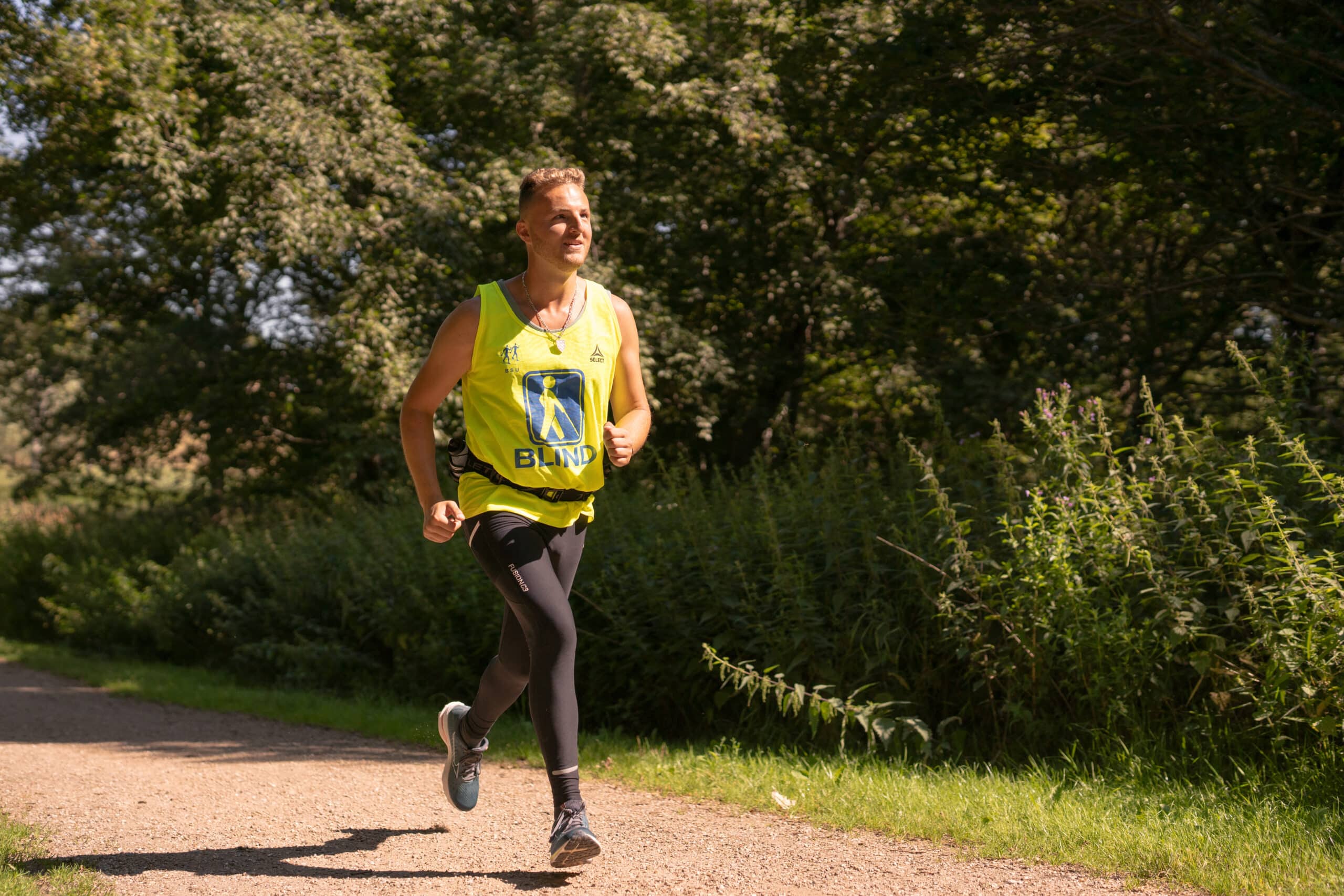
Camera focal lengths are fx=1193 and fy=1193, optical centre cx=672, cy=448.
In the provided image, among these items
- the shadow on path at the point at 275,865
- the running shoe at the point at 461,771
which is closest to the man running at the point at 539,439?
the shadow on path at the point at 275,865

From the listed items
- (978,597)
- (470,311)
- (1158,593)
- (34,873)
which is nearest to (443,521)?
(470,311)

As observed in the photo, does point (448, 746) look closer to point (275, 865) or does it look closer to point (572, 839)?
point (275, 865)

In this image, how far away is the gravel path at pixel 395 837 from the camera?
3.98m

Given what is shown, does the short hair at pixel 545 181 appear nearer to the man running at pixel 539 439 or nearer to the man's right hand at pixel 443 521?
the man running at pixel 539 439

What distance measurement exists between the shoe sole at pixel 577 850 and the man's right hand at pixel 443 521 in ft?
3.42

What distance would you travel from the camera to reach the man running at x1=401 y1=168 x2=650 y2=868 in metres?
3.92

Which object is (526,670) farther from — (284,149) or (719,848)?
(284,149)

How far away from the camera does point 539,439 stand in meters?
3.95

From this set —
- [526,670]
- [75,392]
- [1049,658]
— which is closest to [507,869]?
[526,670]

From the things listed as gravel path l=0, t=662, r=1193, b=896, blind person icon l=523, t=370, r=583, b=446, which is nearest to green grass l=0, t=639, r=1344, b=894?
gravel path l=0, t=662, r=1193, b=896

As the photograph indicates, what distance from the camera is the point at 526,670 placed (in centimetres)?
422

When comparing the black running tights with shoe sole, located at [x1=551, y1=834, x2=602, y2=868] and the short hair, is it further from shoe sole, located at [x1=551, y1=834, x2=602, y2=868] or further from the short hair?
the short hair

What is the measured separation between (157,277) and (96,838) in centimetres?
1646

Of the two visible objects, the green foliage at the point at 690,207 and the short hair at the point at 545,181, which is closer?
the short hair at the point at 545,181
